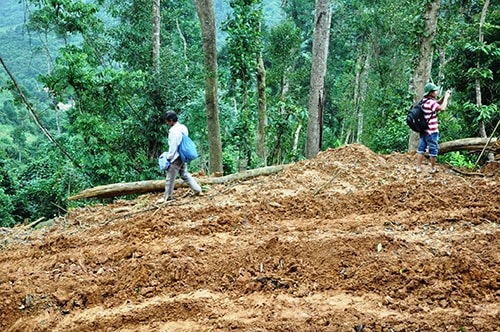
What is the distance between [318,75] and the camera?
8.98 m

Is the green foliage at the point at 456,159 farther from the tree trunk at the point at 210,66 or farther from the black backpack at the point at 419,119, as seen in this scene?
the tree trunk at the point at 210,66

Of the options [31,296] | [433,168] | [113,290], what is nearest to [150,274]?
[113,290]

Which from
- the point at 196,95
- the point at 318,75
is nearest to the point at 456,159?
the point at 318,75

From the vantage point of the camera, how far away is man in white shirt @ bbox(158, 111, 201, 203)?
5965mm

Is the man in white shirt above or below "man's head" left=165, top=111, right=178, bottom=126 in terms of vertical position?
below

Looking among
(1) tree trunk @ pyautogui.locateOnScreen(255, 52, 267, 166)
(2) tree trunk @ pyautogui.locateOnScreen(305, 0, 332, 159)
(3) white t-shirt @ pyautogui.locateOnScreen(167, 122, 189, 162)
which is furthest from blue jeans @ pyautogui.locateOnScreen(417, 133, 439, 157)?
(1) tree trunk @ pyautogui.locateOnScreen(255, 52, 267, 166)

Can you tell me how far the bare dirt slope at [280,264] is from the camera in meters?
3.31

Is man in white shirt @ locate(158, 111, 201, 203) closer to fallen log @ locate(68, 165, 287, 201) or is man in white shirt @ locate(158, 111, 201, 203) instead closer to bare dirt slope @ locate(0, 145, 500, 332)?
bare dirt slope @ locate(0, 145, 500, 332)

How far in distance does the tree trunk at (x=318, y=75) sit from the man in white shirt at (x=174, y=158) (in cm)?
368

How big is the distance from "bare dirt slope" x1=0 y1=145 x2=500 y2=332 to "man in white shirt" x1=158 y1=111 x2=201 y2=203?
52cm

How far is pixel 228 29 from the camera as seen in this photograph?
30.2 ft

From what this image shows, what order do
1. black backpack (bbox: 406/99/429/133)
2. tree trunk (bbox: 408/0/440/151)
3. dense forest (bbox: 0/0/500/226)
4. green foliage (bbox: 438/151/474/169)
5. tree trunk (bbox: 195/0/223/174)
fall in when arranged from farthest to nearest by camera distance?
dense forest (bbox: 0/0/500/226) → tree trunk (bbox: 195/0/223/174) → green foliage (bbox: 438/151/474/169) → tree trunk (bbox: 408/0/440/151) → black backpack (bbox: 406/99/429/133)

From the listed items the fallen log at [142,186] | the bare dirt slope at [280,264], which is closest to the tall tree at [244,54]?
the fallen log at [142,186]

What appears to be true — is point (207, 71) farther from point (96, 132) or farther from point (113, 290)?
point (113, 290)
